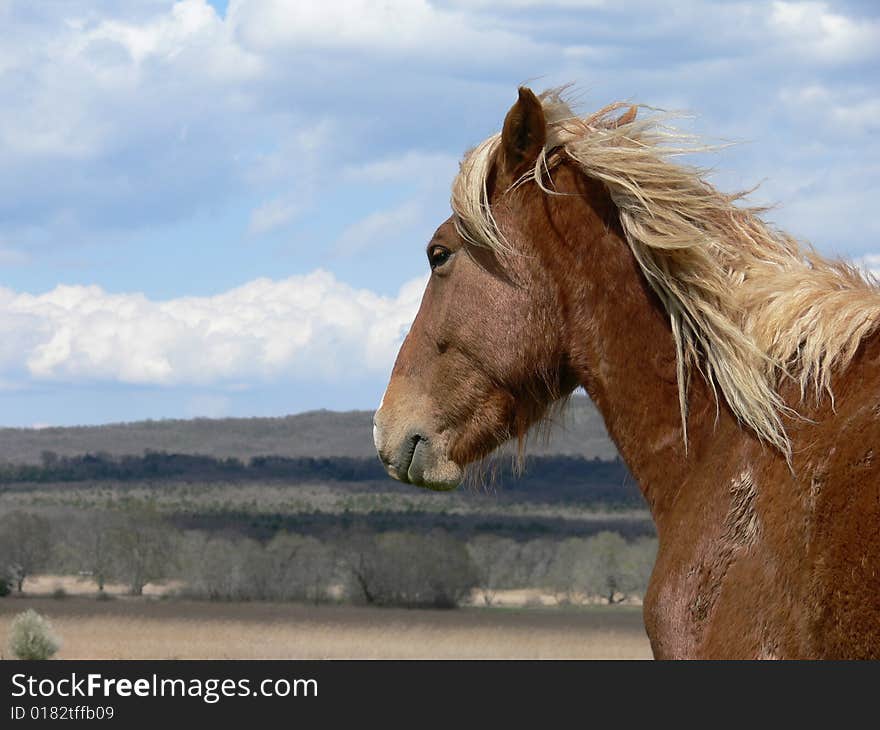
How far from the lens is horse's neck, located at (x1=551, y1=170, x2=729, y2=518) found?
3.70m

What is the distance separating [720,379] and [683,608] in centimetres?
72

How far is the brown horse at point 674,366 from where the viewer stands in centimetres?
313

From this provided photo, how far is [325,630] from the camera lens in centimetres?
2983

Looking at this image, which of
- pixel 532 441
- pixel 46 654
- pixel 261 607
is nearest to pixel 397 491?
pixel 261 607

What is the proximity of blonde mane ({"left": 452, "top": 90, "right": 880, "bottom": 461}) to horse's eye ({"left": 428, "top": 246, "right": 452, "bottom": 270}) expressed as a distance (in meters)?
0.12

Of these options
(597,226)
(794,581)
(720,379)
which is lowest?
(794,581)

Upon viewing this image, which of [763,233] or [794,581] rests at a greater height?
[763,233]

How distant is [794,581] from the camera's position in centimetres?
310

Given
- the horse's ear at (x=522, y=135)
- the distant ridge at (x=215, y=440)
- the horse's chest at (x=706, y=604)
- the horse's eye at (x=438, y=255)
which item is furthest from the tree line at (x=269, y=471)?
the horse's chest at (x=706, y=604)

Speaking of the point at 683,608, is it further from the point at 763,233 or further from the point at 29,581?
the point at 29,581

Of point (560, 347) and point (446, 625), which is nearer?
point (560, 347)

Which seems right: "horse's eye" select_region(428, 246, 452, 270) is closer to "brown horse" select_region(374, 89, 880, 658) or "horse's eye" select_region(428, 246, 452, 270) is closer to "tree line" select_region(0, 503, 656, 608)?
"brown horse" select_region(374, 89, 880, 658)

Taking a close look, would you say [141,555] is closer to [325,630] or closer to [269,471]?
[325,630]

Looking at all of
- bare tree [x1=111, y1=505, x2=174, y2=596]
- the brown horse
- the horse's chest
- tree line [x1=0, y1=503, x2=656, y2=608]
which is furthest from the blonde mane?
bare tree [x1=111, y1=505, x2=174, y2=596]
